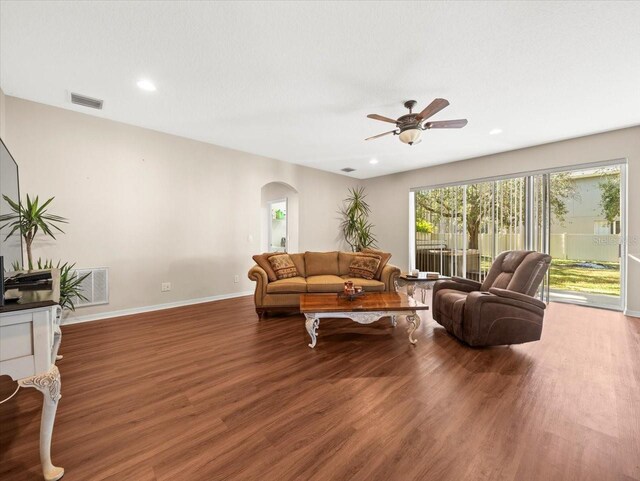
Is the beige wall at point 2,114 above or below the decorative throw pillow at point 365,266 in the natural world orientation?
above

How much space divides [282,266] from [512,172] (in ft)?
14.8

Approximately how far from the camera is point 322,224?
677 centimetres

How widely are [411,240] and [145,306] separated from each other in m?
5.59

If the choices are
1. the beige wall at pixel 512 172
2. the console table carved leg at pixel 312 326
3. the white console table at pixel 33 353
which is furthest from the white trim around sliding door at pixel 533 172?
the white console table at pixel 33 353

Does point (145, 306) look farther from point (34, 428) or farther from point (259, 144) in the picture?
point (259, 144)

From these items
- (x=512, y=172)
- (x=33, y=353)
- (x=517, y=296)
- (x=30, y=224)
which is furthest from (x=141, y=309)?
(x=512, y=172)

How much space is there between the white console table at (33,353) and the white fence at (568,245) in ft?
20.5

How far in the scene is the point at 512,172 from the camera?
5125 millimetres

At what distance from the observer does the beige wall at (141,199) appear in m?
3.42

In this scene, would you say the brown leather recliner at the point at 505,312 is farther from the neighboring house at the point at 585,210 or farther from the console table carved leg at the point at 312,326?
the neighboring house at the point at 585,210

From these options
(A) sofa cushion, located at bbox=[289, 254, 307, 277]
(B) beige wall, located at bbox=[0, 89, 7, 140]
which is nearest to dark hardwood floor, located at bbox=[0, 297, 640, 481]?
(A) sofa cushion, located at bbox=[289, 254, 307, 277]

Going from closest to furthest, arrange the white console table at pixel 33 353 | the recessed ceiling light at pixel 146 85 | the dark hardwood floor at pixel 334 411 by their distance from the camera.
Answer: the white console table at pixel 33 353 < the dark hardwood floor at pixel 334 411 < the recessed ceiling light at pixel 146 85

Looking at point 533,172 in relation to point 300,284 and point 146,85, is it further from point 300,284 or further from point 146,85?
point 146,85

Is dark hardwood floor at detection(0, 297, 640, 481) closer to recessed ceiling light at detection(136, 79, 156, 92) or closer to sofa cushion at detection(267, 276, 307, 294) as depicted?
sofa cushion at detection(267, 276, 307, 294)
